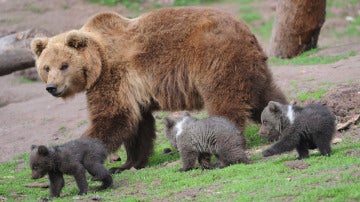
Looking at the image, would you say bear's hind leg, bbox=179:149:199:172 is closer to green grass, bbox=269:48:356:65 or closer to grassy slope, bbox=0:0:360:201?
grassy slope, bbox=0:0:360:201

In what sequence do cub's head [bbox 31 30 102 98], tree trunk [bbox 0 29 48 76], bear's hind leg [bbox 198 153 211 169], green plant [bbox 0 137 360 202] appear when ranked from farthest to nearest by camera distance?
tree trunk [bbox 0 29 48 76] < cub's head [bbox 31 30 102 98] < bear's hind leg [bbox 198 153 211 169] < green plant [bbox 0 137 360 202]

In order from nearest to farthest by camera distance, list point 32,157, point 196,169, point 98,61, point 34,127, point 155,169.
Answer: point 32,157, point 196,169, point 155,169, point 98,61, point 34,127

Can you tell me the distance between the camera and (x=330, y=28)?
22438 mm

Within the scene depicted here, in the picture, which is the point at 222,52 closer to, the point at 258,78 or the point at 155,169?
the point at 258,78

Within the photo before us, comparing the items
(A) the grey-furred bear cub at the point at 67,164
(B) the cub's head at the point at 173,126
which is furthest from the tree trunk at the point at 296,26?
(A) the grey-furred bear cub at the point at 67,164

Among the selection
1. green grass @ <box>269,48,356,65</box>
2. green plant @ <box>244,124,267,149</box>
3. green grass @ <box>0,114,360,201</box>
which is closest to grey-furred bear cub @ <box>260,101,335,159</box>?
green grass @ <box>0,114,360,201</box>

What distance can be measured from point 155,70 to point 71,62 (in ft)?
4.10

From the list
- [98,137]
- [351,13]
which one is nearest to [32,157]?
[98,137]

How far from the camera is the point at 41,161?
27.3 ft

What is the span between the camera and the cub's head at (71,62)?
10312 mm

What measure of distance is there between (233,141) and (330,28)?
1458 centimetres

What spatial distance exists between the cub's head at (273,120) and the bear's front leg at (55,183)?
2.57 metres

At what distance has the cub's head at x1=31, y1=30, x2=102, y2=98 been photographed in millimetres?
10312

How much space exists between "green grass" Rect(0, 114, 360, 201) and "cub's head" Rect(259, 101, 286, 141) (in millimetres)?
339
